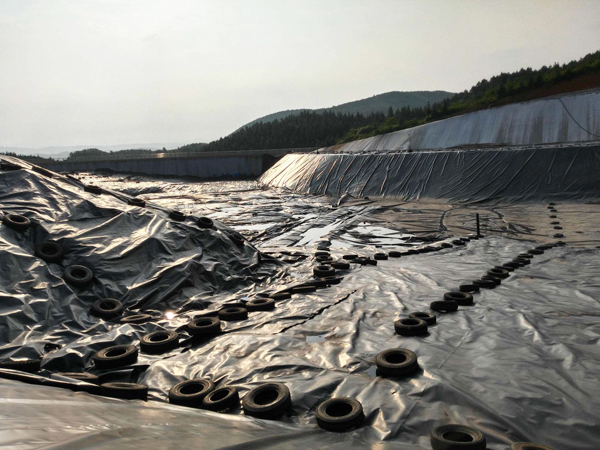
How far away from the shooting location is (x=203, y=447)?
2.41 m

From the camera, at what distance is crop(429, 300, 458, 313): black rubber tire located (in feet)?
19.1

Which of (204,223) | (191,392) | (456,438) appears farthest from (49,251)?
(456,438)

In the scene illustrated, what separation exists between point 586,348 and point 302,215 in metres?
14.8

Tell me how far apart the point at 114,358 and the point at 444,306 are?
4.34 metres

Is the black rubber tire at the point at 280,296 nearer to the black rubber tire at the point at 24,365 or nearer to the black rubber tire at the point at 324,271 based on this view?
the black rubber tire at the point at 324,271

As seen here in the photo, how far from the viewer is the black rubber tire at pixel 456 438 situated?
2.81 meters

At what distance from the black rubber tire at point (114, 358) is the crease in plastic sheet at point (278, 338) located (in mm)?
152

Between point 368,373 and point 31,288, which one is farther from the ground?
point 31,288

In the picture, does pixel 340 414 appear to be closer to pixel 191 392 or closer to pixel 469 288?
pixel 191 392

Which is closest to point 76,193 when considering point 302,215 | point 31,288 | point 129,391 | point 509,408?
point 31,288

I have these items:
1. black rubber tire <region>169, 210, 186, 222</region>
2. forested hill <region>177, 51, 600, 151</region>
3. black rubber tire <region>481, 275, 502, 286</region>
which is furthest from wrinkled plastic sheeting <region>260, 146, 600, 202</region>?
forested hill <region>177, 51, 600, 151</region>

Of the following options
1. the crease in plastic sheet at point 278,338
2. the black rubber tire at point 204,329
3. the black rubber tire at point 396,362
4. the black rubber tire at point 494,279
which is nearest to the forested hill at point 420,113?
the crease in plastic sheet at point 278,338

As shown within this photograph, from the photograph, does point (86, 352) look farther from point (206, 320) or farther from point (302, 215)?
point (302, 215)

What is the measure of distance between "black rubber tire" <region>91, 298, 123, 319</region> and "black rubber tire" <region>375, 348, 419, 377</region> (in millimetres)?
4117
